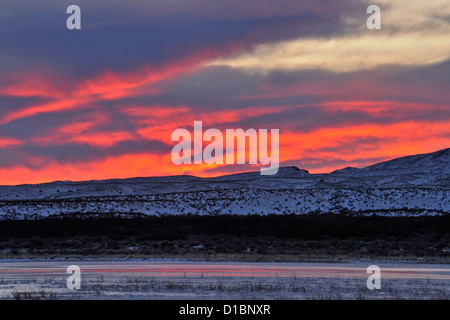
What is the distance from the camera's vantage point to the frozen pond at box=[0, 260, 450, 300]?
23641mm

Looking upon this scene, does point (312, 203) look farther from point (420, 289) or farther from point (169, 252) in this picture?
point (420, 289)

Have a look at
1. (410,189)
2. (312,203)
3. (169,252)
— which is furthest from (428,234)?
(410,189)

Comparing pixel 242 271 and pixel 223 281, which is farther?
pixel 242 271

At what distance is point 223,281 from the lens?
28062 mm

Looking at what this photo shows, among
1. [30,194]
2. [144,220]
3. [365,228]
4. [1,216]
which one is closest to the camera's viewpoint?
[365,228]

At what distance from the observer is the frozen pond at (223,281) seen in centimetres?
2364

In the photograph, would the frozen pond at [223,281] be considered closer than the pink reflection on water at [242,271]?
Yes

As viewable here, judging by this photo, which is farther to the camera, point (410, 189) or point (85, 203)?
point (410, 189)

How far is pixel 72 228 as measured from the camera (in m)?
62.6

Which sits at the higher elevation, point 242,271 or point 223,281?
point 223,281

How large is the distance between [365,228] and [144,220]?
77.3 ft

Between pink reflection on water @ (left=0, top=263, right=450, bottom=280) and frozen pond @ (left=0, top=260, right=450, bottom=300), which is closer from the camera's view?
frozen pond @ (left=0, top=260, right=450, bottom=300)
